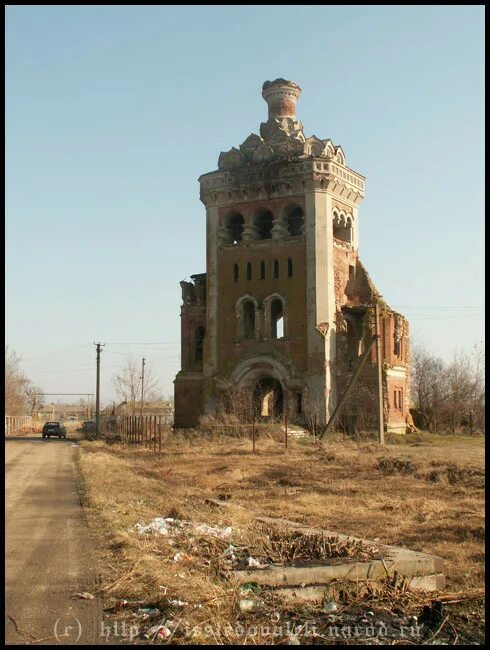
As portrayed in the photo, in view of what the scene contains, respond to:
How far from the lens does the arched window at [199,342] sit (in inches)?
1729

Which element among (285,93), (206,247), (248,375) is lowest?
(248,375)

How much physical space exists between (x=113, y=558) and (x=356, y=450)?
65.0 ft

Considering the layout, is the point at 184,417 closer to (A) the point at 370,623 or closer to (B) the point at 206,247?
(B) the point at 206,247

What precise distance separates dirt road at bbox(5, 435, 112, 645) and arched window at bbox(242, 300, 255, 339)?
77.7 ft

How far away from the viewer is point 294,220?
4172cm

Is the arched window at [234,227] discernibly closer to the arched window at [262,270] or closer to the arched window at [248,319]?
the arched window at [262,270]

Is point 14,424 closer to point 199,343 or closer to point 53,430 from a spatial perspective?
point 53,430

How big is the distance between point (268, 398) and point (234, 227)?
10.1 m

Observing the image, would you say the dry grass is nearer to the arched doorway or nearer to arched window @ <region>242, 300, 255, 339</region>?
the arched doorway

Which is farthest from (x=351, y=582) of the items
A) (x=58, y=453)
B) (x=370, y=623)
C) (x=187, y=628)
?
(x=58, y=453)

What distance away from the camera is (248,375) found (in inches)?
1576

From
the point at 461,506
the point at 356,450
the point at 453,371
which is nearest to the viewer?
the point at 461,506

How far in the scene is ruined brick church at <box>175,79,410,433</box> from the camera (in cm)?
3850

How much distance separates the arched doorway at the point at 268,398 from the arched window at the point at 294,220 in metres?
8.43
